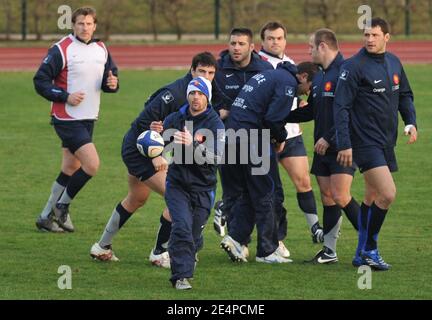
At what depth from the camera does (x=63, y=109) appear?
492 inches

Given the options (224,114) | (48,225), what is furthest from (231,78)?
(48,225)

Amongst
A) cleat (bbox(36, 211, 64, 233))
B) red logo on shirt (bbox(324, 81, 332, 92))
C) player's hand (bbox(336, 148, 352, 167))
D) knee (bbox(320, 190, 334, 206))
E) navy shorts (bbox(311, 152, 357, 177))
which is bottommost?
cleat (bbox(36, 211, 64, 233))

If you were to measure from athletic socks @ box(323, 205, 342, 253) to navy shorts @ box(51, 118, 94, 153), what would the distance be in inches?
117

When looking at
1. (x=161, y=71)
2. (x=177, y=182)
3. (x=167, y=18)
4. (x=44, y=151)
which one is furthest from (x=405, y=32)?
(x=177, y=182)

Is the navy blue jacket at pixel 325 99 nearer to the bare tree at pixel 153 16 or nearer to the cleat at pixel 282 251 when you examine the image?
the cleat at pixel 282 251

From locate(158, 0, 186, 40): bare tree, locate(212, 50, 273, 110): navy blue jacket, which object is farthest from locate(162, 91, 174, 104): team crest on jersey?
locate(158, 0, 186, 40): bare tree

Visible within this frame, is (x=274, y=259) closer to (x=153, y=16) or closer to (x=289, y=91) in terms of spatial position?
(x=289, y=91)

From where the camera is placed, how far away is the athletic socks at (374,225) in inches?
393

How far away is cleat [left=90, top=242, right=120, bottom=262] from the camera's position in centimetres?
1049

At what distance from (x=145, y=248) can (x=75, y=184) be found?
4.73 feet

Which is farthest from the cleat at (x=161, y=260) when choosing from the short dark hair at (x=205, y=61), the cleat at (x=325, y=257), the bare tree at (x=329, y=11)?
the bare tree at (x=329, y=11)

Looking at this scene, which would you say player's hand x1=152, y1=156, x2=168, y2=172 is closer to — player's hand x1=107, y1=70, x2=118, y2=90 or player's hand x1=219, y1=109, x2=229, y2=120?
player's hand x1=219, y1=109, x2=229, y2=120

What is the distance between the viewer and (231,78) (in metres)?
11.3

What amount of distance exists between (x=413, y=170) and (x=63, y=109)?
558 centimetres
